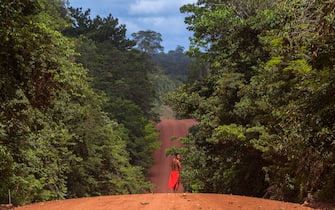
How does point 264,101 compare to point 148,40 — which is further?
point 148,40

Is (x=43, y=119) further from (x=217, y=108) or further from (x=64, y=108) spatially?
(x=217, y=108)

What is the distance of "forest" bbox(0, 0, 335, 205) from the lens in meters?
8.40

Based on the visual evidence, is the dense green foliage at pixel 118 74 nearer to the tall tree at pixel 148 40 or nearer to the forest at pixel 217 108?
the forest at pixel 217 108

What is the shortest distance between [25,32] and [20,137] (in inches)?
156

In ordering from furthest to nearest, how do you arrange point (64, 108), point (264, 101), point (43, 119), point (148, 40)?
point (148, 40)
point (64, 108)
point (43, 119)
point (264, 101)

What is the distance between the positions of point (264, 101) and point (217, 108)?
4324mm

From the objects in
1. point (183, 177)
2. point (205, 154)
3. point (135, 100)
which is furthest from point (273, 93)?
point (135, 100)

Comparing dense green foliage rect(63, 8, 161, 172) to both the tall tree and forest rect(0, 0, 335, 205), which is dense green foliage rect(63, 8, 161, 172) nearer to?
forest rect(0, 0, 335, 205)

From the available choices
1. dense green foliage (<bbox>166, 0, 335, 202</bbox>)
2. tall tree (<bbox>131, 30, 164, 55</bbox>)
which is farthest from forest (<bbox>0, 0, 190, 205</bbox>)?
tall tree (<bbox>131, 30, 164, 55</bbox>)

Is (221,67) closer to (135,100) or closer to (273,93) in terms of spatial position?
(273,93)

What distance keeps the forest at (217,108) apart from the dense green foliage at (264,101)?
1.6 inches

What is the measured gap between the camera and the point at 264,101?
609 inches

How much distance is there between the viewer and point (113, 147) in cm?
2670

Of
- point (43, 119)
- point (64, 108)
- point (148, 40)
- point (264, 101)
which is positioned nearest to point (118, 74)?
point (64, 108)
